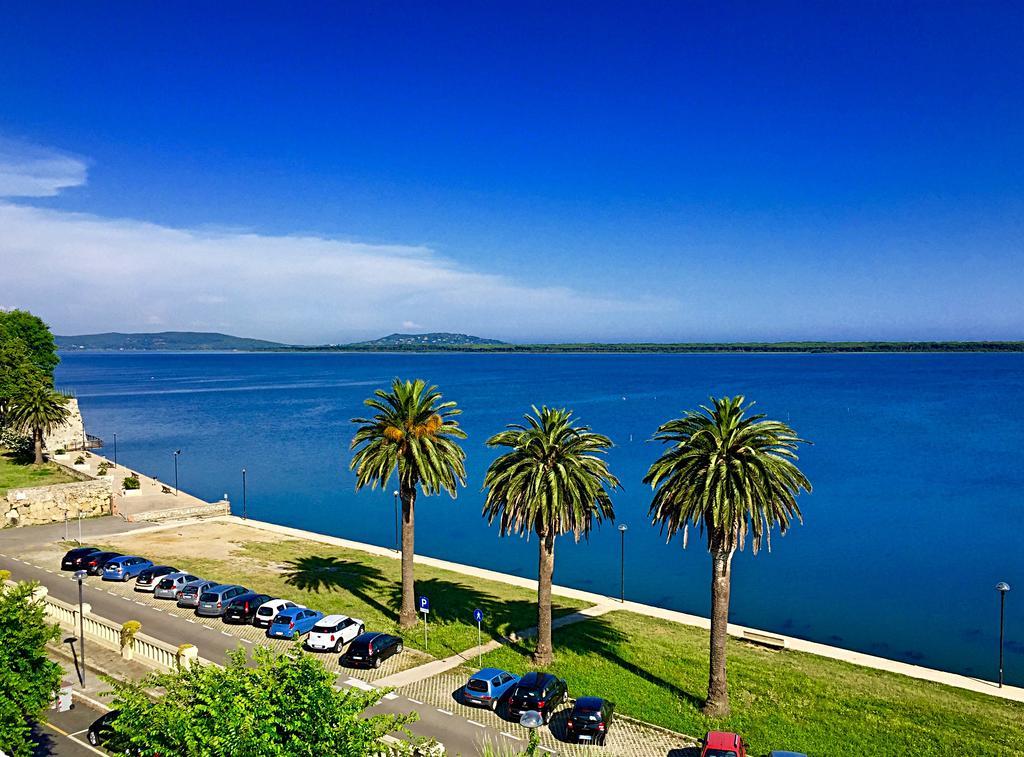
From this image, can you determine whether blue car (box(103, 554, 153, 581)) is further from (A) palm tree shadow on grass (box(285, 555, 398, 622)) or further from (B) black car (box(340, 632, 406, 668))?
(B) black car (box(340, 632, 406, 668))

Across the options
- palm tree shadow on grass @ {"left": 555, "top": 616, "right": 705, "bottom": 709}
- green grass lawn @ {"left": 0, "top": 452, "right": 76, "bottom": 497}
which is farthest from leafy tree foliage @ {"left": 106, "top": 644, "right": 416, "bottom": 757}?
green grass lawn @ {"left": 0, "top": 452, "right": 76, "bottom": 497}

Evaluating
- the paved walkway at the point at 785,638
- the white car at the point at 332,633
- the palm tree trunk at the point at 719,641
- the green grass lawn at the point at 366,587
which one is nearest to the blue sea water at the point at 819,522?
the paved walkway at the point at 785,638

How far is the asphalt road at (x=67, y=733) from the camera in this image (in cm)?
2272

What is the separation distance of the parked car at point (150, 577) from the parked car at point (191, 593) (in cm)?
240

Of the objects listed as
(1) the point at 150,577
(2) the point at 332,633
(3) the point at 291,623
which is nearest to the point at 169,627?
(3) the point at 291,623

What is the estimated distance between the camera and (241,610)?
36469 millimetres

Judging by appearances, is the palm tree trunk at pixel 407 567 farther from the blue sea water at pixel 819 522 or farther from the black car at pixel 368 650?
the blue sea water at pixel 819 522

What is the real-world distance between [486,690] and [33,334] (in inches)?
4416

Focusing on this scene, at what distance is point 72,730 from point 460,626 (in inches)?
707

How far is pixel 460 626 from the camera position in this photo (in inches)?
1495

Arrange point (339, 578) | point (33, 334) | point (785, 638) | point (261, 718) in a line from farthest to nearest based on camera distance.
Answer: point (33, 334) < point (339, 578) < point (785, 638) < point (261, 718)

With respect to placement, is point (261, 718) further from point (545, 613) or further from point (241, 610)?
point (241, 610)

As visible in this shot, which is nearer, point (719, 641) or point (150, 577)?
point (719, 641)

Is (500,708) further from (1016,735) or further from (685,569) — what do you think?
(685,569)
